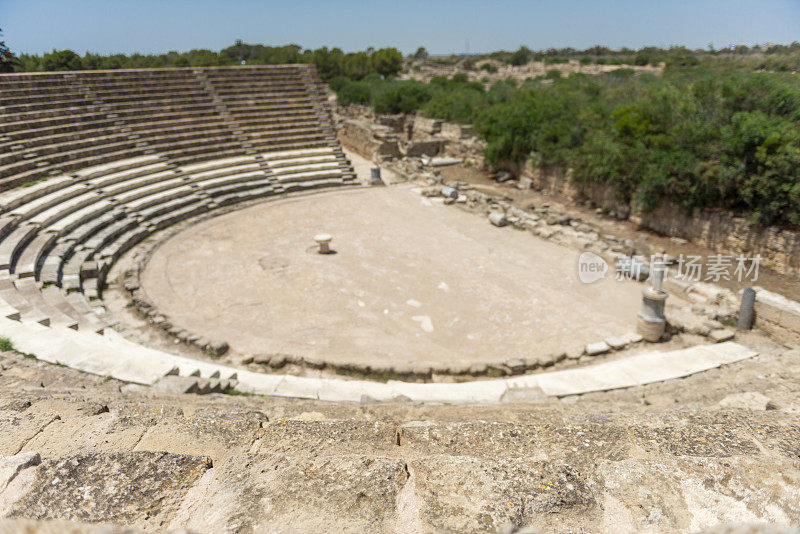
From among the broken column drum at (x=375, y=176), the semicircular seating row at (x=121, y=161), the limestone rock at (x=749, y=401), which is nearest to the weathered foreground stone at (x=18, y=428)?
the semicircular seating row at (x=121, y=161)

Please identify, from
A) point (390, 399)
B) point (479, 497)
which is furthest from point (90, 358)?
point (479, 497)

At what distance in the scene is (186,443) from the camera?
3.55m

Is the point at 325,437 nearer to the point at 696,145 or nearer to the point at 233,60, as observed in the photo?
the point at 696,145

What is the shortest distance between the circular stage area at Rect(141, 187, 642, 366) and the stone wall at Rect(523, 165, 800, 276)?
13.1ft

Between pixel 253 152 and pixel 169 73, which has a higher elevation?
pixel 169 73

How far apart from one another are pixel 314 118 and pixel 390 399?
18560 mm

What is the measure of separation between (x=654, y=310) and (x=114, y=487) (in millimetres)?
9204

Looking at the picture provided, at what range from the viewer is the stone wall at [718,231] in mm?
12523

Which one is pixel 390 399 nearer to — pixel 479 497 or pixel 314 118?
pixel 479 497

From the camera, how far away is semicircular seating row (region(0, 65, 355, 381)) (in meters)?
10.7

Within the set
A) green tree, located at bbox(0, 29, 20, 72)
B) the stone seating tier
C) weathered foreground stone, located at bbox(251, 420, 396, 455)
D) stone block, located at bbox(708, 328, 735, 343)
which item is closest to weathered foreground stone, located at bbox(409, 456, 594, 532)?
weathered foreground stone, located at bbox(251, 420, 396, 455)

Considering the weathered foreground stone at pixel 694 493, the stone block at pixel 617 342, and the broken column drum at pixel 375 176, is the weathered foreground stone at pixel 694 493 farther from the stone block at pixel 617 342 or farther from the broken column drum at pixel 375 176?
the broken column drum at pixel 375 176

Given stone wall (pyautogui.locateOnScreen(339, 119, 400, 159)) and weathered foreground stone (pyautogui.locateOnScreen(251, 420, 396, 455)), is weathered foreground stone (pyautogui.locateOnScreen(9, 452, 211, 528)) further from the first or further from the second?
stone wall (pyautogui.locateOnScreen(339, 119, 400, 159))

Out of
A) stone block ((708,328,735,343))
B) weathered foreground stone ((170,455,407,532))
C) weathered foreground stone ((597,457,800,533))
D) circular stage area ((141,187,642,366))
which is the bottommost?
stone block ((708,328,735,343))
